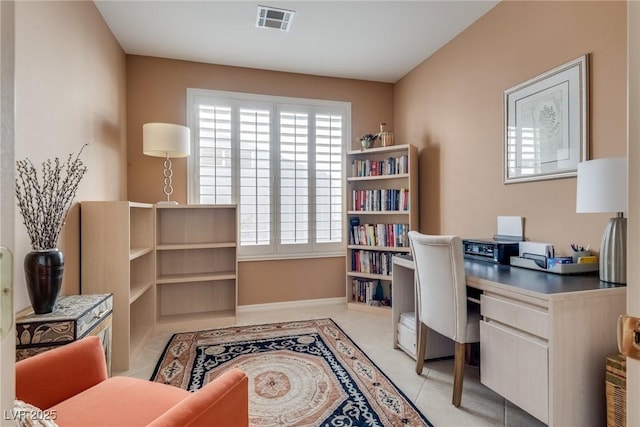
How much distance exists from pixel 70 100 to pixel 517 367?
A: 297 centimetres

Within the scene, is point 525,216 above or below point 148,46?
below

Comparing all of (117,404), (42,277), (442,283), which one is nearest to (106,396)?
(117,404)

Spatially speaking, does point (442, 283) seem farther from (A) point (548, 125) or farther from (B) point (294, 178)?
(B) point (294, 178)

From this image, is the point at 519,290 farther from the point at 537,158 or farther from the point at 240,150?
the point at 240,150

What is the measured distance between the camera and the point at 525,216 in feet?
7.73

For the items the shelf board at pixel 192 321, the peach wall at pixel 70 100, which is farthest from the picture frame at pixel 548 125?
the peach wall at pixel 70 100

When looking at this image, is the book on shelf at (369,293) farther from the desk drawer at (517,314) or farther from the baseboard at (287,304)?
the desk drawer at (517,314)

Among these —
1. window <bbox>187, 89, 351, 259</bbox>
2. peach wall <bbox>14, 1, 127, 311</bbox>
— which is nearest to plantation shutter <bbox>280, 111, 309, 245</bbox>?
window <bbox>187, 89, 351, 259</bbox>

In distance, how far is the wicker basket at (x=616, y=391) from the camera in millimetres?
1314

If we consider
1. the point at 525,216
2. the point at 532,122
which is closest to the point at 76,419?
the point at 525,216

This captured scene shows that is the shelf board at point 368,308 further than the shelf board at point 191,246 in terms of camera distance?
Yes

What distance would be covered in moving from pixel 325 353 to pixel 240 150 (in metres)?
2.28

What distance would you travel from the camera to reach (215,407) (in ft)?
3.34

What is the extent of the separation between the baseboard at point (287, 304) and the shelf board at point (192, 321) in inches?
9.7
